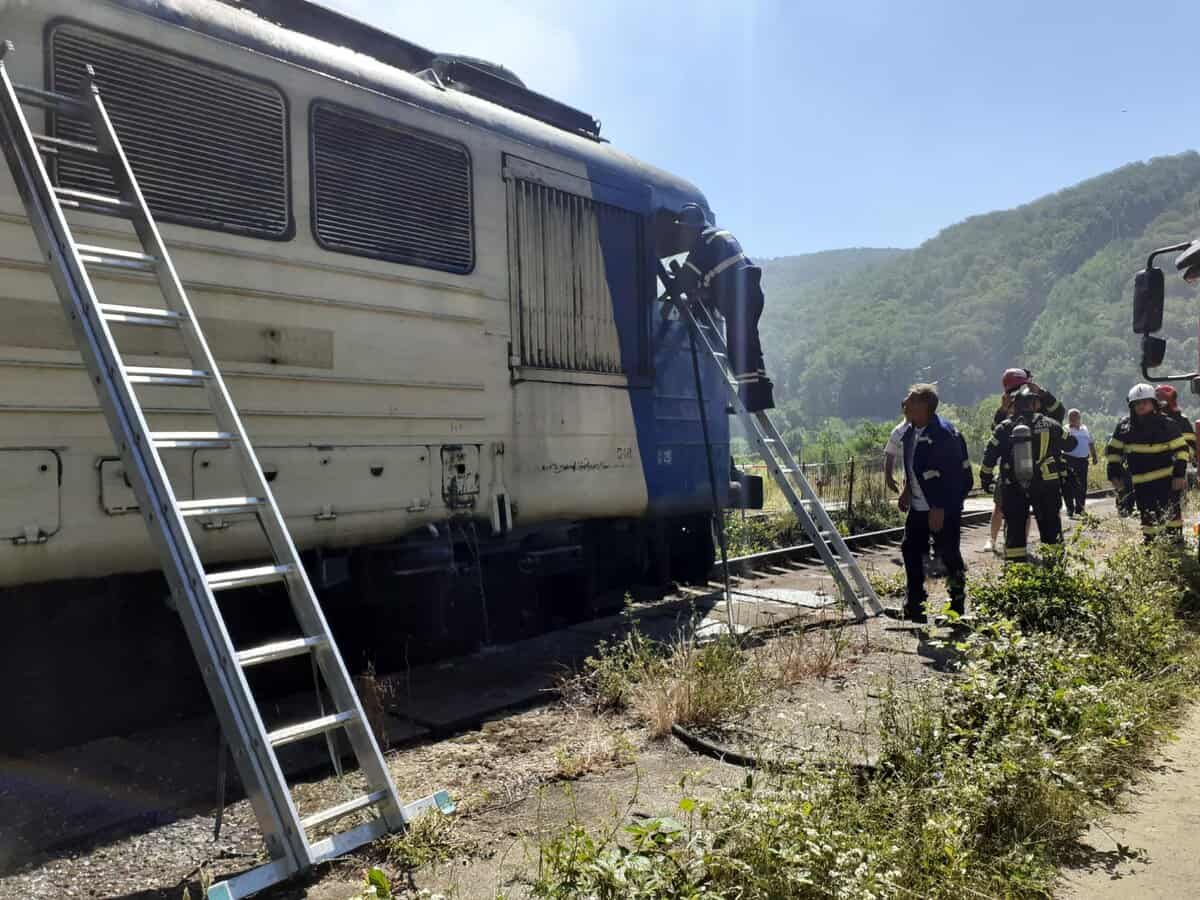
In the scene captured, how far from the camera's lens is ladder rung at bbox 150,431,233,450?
2988mm

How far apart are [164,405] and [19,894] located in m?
1.94

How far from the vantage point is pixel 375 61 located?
4957 millimetres

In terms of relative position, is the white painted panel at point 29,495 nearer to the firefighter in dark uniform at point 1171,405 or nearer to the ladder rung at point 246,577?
the ladder rung at point 246,577

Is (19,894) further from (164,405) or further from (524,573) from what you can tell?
(524,573)

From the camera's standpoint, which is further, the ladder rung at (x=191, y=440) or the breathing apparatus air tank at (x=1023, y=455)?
the breathing apparatus air tank at (x=1023, y=455)

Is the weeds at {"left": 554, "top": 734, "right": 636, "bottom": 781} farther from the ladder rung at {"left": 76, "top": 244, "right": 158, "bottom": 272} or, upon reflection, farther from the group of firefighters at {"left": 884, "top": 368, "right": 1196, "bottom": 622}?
the group of firefighters at {"left": 884, "top": 368, "right": 1196, "bottom": 622}

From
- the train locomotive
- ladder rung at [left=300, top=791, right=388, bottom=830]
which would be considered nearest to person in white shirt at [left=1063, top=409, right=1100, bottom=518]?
the train locomotive

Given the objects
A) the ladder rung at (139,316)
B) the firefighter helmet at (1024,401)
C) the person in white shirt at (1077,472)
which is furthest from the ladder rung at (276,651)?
the person in white shirt at (1077,472)

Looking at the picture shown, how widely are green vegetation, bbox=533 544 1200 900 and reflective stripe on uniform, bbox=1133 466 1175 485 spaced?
3.58m

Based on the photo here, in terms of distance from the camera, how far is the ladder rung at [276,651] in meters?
2.71

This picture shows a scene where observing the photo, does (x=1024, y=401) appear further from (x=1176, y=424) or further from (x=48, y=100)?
(x=48, y=100)

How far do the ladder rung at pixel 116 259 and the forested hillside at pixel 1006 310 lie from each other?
327ft

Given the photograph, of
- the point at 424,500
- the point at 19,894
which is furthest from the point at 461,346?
the point at 19,894

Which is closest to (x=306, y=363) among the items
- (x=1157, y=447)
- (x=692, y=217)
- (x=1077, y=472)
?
(x=692, y=217)
